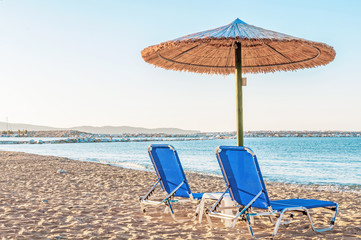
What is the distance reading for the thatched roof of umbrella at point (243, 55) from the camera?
4238 millimetres

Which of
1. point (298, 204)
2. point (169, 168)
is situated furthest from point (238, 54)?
point (298, 204)

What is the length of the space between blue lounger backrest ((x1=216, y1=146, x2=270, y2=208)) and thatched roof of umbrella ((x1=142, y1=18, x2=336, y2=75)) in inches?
55.7

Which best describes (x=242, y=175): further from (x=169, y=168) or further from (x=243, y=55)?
(x=243, y=55)

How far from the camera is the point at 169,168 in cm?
423

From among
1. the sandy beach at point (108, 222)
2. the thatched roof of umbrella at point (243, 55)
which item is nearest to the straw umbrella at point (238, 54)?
the thatched roof of umbrella at point (243, 55)

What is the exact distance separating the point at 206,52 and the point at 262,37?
4.94ft

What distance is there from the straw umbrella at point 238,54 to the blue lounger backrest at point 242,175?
1.04 metres

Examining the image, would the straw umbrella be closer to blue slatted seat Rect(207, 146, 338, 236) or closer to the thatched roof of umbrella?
the thatched roof of umbrella

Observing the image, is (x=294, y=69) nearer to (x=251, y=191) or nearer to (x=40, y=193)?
(x=251, y=191)

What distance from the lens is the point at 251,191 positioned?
3307 millimetres

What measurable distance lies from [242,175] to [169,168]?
1123 mm

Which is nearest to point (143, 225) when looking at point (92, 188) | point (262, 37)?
point (262, 37)

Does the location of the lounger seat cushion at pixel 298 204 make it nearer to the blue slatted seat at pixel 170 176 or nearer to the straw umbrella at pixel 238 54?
the blue slatted seat at pixel 170 176

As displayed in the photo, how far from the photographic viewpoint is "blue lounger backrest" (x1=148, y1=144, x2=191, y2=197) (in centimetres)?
409
